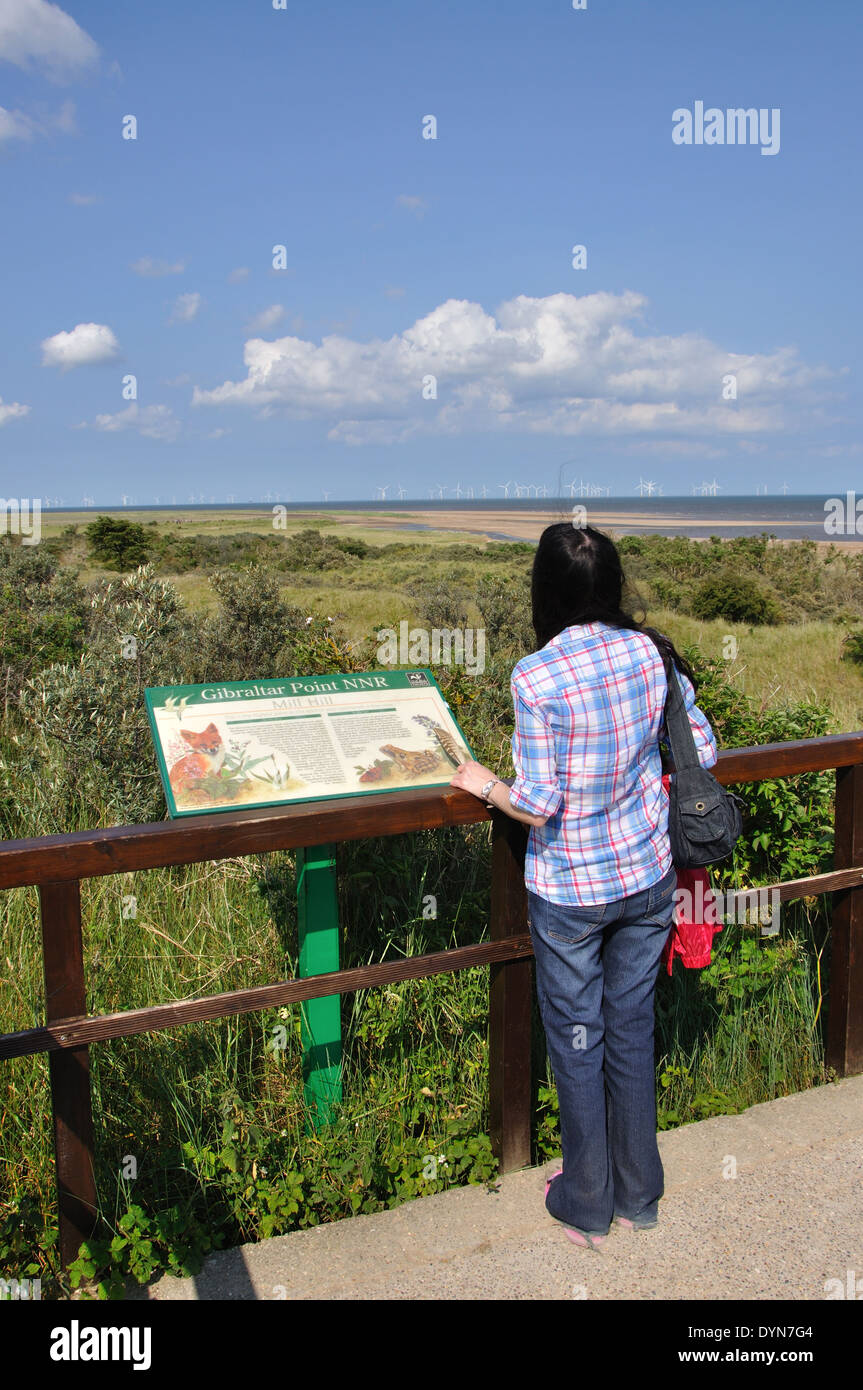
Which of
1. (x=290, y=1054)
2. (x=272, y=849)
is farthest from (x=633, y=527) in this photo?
(x=272, y=849)

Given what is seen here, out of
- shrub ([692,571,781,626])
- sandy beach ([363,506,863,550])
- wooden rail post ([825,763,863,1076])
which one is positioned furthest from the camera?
sandy beach ([363,506,863,550])

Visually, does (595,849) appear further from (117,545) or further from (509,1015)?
(117,545)

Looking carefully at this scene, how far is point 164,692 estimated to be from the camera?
271 cm

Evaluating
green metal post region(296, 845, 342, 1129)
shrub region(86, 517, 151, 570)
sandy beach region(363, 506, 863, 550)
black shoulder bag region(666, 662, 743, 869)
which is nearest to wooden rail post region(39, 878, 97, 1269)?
green metal post region(296, 845, 342, 1129)

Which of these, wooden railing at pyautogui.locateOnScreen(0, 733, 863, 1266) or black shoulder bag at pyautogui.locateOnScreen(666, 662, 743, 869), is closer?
wooden railing at pyautogui.locateOnScreen(0, 733, 863, 1266)

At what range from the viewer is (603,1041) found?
251 centimetres

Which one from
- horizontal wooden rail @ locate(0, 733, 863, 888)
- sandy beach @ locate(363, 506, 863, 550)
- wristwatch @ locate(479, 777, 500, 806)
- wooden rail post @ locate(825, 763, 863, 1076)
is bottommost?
wooden rail post @ locate(825, 763, 863, 1076)

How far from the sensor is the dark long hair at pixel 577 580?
2.29 m

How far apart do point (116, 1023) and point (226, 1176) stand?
70 centimetres

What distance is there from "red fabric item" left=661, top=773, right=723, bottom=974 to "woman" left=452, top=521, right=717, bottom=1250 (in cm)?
15

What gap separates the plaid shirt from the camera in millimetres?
2238
